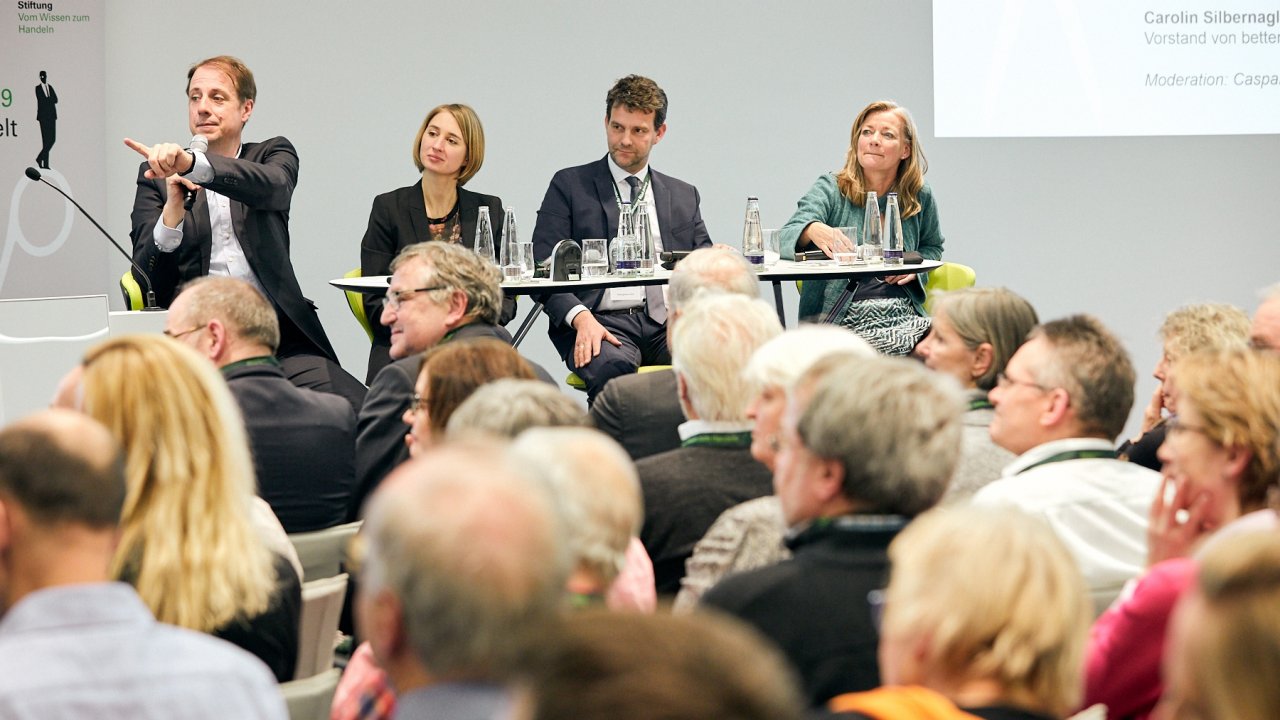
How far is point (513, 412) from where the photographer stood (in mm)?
2158

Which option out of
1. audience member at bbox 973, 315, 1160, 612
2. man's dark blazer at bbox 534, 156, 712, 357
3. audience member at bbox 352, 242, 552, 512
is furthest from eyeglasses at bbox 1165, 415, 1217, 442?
man's dark blazer at bbox 534, 156, 712, 357

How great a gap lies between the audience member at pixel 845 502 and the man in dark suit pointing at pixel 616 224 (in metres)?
3.39

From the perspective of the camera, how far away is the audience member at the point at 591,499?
1671 mm

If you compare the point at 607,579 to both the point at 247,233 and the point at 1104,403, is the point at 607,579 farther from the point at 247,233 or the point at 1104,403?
the point at 247,233

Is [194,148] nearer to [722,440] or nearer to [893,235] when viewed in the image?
[893,235]

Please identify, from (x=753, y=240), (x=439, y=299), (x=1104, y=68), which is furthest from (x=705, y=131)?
(x=439, y=299)

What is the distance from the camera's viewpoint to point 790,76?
7.41 meters

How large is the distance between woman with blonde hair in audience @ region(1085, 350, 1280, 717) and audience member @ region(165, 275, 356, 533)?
177cm

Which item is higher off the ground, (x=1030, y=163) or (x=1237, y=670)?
(x=1030, y=163)

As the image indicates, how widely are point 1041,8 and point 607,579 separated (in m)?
6.07

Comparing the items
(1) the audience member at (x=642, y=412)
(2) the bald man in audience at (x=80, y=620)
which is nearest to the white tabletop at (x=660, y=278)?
(1) the audience member at (x=642, y=412)

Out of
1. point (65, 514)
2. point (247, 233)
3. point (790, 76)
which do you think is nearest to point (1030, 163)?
point (790, 76)

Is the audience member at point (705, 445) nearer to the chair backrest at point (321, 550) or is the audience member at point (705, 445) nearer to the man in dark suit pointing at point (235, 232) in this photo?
the chair backrest at point (321, 550)

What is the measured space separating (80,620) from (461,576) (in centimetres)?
51
